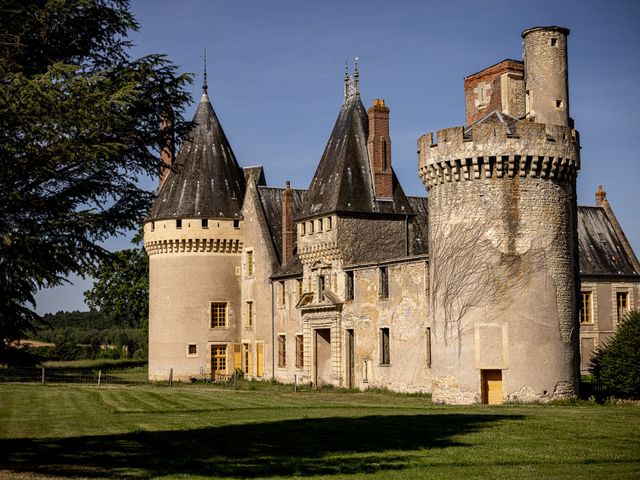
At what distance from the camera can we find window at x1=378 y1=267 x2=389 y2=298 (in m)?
33.6

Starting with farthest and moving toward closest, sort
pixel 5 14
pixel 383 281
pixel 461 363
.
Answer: pixel 383 281, pixel 461 363, pixel 5 14

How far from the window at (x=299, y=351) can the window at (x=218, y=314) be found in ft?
19.5

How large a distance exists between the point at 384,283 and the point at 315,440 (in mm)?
17044

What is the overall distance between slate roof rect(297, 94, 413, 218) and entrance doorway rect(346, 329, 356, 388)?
4890 mm

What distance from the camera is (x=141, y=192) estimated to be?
1602 centimetres

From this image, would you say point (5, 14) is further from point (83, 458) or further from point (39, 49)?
point (83, 458)

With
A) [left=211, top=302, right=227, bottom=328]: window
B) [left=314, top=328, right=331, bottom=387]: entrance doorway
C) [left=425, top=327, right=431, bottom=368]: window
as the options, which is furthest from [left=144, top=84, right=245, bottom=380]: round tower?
[left=425, top=327, right=431, bottom=368]: window

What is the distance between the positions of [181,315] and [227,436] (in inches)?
1041

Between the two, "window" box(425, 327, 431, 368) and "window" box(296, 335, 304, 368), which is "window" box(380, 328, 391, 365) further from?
"window" box(296, 335, 304, 368)

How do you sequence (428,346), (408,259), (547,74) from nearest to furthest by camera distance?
(547,74), (428,346), (408,259)

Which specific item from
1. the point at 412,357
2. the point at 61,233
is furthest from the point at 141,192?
the point at 412,357

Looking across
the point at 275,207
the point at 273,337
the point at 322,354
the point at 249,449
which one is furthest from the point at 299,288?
the point at 249,449

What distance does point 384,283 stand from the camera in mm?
33812

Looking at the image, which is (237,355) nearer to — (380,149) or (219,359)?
(219,359)
